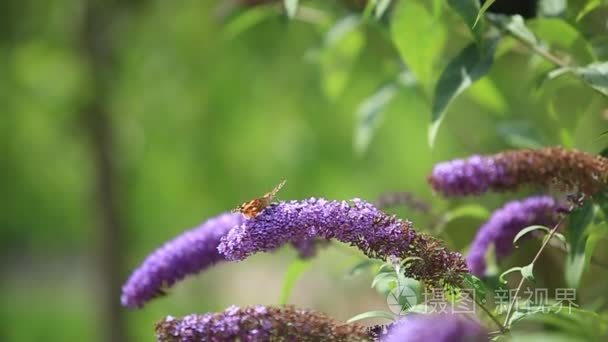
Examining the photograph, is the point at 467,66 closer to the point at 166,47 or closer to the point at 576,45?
the point at 576,45

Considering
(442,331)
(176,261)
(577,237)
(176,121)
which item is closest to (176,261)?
(176,261)

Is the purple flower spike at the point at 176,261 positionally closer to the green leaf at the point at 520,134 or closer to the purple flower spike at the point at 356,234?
the purple flower spike at the point at 356,234

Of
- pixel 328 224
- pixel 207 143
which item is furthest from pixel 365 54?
pixel 328 224

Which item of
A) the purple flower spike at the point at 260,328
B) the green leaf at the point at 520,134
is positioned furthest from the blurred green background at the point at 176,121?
the purple flower spike at the point at 260,328

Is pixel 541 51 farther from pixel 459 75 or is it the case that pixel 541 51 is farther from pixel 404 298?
pixel 404 298

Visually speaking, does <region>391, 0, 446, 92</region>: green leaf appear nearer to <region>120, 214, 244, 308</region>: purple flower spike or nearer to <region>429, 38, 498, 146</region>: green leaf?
<region>429, 38, 498, 146</region>: green leaf

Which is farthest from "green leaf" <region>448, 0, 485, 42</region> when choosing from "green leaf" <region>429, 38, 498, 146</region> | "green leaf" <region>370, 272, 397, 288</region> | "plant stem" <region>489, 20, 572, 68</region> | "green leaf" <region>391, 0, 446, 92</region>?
"green leaf" <region>370, 272, 397, 288</region>
